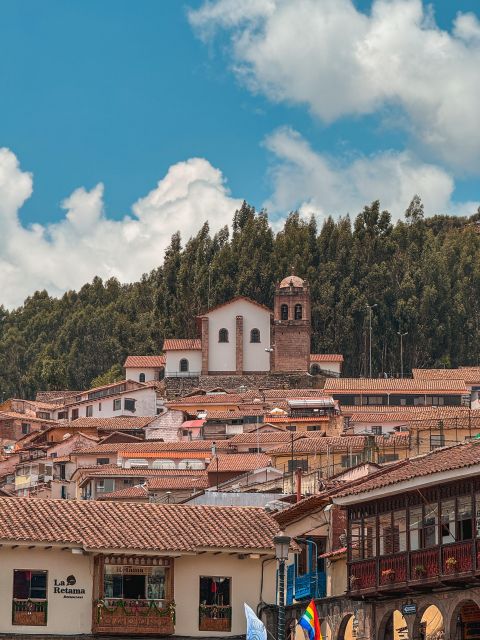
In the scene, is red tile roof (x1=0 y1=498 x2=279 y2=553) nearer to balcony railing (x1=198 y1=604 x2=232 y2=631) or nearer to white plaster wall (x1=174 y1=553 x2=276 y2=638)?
white plaster wall (x1=174 y1=553 x2=276 y2=638)

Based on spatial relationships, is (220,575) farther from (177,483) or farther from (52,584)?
(177,483)

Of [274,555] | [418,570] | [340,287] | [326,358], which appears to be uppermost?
[340,287]

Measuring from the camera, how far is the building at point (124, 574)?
38781mm

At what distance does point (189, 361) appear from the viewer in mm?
121938

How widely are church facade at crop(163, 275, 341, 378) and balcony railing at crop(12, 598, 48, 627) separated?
8212cm

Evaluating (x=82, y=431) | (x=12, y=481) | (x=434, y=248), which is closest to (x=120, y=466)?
(x=12, y=481)

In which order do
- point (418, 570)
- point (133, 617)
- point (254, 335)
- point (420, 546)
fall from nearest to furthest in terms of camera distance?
point (418, 570), point (420, 546), point (133, 617), point (254, 335)

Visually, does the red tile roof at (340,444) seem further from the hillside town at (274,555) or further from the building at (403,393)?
the building at (403,393)

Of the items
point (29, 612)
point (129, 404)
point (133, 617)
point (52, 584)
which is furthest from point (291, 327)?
point (29, 612)

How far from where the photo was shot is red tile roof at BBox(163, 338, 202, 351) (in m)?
122

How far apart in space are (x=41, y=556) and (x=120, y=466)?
47503 mm

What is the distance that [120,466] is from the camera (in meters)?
86.6

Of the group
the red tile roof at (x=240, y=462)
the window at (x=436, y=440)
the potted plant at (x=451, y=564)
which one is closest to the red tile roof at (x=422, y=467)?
the potted plant at (x=451, y=564)

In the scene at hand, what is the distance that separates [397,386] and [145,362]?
2529 cm
